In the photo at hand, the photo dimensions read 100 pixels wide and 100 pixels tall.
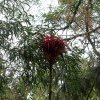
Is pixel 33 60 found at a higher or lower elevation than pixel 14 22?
lower

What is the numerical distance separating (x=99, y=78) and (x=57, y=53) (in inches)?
77.4

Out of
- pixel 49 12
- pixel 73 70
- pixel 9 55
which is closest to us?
pixel 9 55

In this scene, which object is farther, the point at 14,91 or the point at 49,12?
the point at 49,12

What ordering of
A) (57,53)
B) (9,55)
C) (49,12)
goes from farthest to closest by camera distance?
(49,12) < (9,55) < (57,53)

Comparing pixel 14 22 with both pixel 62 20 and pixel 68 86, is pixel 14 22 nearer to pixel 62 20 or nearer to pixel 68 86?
pixel 68 86

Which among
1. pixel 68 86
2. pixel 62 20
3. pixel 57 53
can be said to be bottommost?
pixel 68 86

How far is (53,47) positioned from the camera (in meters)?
2.96

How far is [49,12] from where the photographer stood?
733 centimetres

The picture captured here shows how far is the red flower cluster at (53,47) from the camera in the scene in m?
2.96

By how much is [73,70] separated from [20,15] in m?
0.72

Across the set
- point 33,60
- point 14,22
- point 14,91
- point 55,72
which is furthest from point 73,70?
point 14,91

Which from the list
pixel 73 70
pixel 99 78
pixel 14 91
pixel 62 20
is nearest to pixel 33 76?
pixel 73 70

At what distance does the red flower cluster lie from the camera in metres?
2.96

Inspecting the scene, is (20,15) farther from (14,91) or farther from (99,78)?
(99,78)
